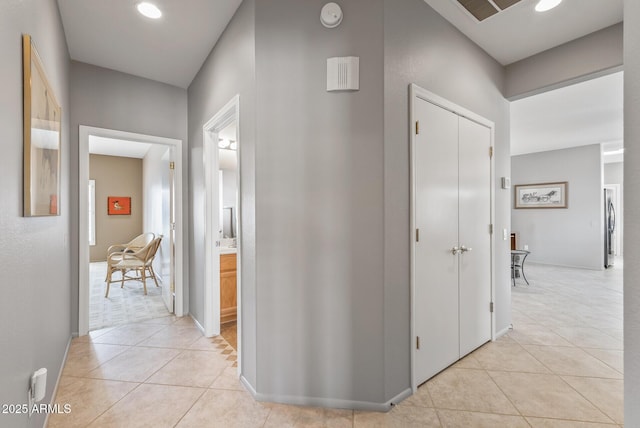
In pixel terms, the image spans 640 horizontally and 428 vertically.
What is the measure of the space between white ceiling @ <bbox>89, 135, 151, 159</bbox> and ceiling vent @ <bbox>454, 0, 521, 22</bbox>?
5.97 m

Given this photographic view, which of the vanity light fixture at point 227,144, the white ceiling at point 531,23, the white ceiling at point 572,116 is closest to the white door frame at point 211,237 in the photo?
the vanity light fixture at point 227,144

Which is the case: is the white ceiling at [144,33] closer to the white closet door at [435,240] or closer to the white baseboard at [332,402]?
the white closet door at [435,240]

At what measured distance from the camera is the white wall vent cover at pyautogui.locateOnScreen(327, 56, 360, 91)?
177cm

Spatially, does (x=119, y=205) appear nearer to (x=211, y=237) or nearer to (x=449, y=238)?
(x=211, y=237)

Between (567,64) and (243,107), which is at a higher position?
(567,64)

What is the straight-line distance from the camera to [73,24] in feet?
7.82

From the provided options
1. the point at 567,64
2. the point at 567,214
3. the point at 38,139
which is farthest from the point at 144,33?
the point at 567,214

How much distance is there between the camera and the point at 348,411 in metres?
1.78

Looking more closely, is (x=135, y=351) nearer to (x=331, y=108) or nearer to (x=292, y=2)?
(x=331, y=108)

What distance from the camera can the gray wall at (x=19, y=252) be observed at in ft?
3.48

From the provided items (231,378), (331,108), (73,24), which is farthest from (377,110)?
(73,24)

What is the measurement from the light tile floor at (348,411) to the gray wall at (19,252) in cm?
46

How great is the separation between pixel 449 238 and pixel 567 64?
6.65 ft

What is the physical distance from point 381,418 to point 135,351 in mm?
2221
